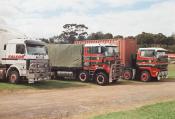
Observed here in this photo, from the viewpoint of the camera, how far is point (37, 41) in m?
22.8

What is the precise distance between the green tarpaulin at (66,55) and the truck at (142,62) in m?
3.56

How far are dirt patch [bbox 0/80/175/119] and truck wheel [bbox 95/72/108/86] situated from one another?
14.9 ft

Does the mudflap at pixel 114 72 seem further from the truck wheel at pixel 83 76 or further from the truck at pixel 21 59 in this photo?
the truck at pixel 21 59

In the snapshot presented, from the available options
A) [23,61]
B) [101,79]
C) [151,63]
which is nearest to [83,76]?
[101,79]

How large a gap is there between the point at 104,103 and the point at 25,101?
11.6ft

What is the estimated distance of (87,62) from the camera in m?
26.1

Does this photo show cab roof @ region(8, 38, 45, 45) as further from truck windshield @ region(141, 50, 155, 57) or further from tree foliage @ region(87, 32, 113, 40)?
tree foliage @ region(87, 32, 113, 40)

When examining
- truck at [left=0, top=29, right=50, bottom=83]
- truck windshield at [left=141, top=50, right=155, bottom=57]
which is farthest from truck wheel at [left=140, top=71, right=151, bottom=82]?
truck at [left=0, top=29, right=50, bottom=83]

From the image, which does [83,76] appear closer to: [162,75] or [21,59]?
[21,59]

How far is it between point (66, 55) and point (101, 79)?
12.5 feet

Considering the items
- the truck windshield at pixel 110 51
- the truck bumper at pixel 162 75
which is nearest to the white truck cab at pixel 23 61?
the truck windshield at pixel 110 51

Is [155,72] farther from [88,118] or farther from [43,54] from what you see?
[88,118]

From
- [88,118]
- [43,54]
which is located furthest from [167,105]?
[43,54]

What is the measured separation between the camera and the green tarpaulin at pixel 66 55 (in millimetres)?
26734
